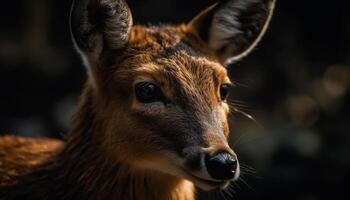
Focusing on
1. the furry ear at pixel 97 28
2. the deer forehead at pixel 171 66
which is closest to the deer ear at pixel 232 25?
the deer forehead at pixel 171 66

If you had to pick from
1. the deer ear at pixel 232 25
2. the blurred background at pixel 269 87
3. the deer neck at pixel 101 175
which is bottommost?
the blurred background at pixel 269 87

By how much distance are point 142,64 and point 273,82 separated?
5.17m

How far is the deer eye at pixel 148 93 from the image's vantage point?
599 centimetres

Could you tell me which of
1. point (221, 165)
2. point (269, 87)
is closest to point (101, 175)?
point (221, 165)

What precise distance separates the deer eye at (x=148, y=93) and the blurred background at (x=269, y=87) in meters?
3.73

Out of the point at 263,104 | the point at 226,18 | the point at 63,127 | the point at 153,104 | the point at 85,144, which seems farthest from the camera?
the point at 263,104

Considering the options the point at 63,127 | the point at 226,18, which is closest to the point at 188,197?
the point at 226,18

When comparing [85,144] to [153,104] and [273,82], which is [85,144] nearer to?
[153,104]

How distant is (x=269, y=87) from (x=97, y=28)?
5123 millimetres

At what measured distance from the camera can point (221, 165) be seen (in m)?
5.39

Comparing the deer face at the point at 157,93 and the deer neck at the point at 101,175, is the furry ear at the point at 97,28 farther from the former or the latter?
the deer neck at the point at 101,175

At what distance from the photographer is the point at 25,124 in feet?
34.2

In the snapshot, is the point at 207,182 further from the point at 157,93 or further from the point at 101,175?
the point at 101,175

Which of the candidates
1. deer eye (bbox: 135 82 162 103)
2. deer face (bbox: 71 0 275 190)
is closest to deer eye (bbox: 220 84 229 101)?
deer face (bbox: 71 0 275 190)
